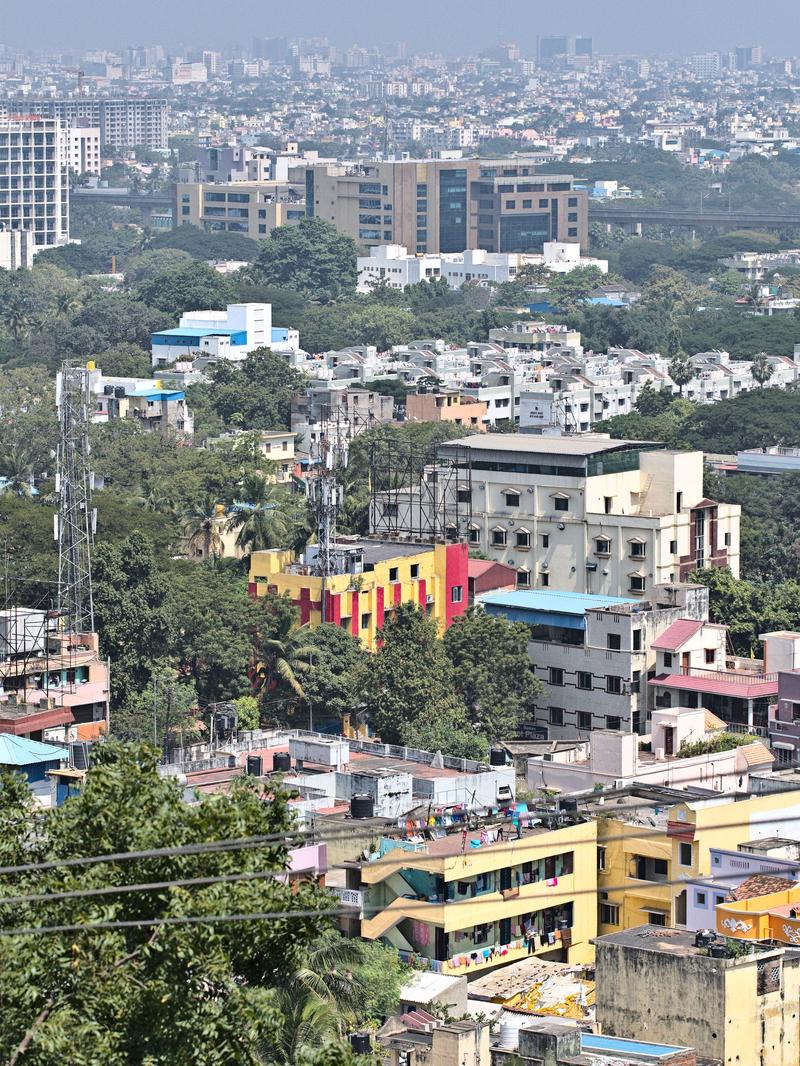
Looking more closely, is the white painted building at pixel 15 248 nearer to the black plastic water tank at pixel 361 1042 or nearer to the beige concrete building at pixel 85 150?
the beige concrete building at pixel 85 150

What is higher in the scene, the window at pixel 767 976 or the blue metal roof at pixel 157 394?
the blue metal roof at pixel 157 394

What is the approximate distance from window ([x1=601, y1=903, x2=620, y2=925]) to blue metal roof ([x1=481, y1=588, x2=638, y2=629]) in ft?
24.6

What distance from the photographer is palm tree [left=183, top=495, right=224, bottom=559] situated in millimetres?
32062

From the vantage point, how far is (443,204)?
277 ft

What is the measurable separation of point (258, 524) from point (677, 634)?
6635 mm

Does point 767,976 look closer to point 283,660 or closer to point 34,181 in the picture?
point 283,660

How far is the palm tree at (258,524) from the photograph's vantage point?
1214 inches

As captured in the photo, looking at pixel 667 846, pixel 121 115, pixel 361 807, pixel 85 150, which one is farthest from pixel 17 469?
pixel 121 115

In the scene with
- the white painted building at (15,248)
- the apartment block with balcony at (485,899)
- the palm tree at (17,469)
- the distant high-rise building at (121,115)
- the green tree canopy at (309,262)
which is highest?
the distant high-rise building at (121,115)

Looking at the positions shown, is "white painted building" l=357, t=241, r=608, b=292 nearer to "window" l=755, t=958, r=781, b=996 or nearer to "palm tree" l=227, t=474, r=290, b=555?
"palm tree" l=227, t=474, r=290, b=555

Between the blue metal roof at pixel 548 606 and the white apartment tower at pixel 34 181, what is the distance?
7193 cm

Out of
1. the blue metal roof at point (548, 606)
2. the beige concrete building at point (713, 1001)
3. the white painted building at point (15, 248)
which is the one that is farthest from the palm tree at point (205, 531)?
the white painted building at point (15, 248)

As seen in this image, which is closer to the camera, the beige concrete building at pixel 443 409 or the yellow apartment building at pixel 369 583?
the yellow apartment building at pixel 369 583

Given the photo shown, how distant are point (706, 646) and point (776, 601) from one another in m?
2.72
